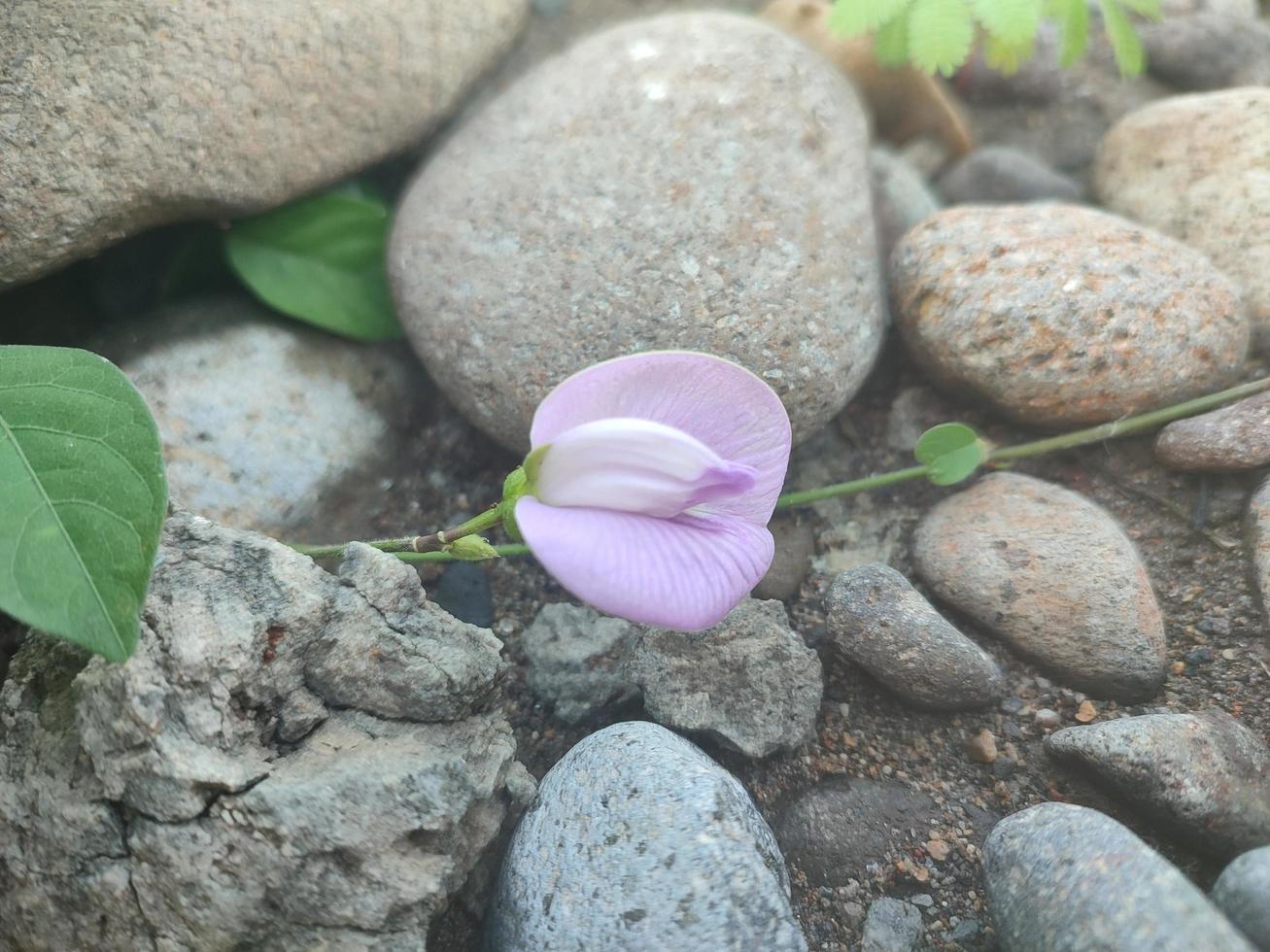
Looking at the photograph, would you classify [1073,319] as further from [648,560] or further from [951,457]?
[648,560]

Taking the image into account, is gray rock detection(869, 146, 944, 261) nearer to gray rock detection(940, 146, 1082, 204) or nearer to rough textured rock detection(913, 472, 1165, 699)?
gray rock detection(940, 146, 1082, 204)

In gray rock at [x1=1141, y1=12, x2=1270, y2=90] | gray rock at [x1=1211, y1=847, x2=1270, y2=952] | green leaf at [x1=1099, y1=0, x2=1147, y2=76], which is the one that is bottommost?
gray rock at [x1=1211, y1=847, x2=1270, y2=952]

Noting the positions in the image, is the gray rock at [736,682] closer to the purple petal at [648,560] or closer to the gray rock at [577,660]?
the gray rock at [577,660]

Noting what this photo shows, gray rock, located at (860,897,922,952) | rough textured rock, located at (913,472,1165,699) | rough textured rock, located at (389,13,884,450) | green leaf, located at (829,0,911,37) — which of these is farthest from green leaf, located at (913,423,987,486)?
green leaf, located at (829,0,911,37)

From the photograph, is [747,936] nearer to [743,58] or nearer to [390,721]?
[390,721]

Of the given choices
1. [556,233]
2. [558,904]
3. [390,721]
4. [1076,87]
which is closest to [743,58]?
[556,233]

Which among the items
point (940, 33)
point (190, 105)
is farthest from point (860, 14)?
point (190, 105)

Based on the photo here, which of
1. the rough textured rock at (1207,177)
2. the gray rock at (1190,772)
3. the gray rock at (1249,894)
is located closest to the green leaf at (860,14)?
the rough textured rock at (1207,177)
